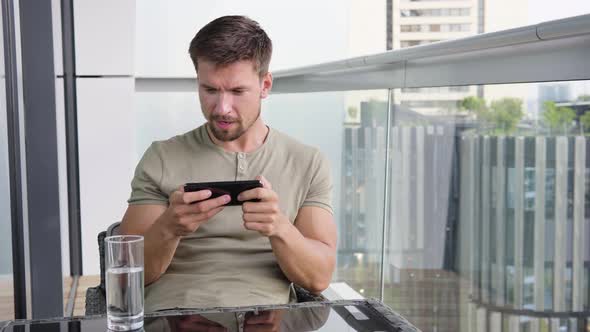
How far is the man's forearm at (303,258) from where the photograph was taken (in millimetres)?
1816

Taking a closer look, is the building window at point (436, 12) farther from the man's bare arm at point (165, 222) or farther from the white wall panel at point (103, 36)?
the man's bare arm at point (165, 222)

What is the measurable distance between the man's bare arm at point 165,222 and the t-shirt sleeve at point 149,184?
2cm


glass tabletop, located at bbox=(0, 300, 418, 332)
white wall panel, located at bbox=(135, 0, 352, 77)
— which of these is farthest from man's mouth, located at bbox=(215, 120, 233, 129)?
white wall panel, located at bbox=(135, 0, 352, 77)

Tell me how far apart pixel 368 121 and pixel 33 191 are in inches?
54.4

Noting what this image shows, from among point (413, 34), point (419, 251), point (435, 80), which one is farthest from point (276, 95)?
point (413, 34)

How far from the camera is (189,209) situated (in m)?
1.66

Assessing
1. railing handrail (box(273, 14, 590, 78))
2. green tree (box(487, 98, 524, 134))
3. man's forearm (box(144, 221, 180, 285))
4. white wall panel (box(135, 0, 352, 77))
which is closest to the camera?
railing handrail (box(273, 14, 590, 78))

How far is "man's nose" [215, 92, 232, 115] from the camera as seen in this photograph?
197 cm

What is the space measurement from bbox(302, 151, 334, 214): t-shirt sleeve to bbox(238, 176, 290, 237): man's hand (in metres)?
0.34

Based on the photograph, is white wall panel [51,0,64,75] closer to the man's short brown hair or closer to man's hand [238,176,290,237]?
the man's short brown hair

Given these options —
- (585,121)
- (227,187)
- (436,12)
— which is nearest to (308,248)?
(227,187)

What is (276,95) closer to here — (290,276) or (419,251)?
(419,251)

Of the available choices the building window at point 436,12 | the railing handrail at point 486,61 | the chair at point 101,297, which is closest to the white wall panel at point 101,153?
the railing handrail at point 486,61

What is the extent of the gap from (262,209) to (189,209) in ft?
0.51
